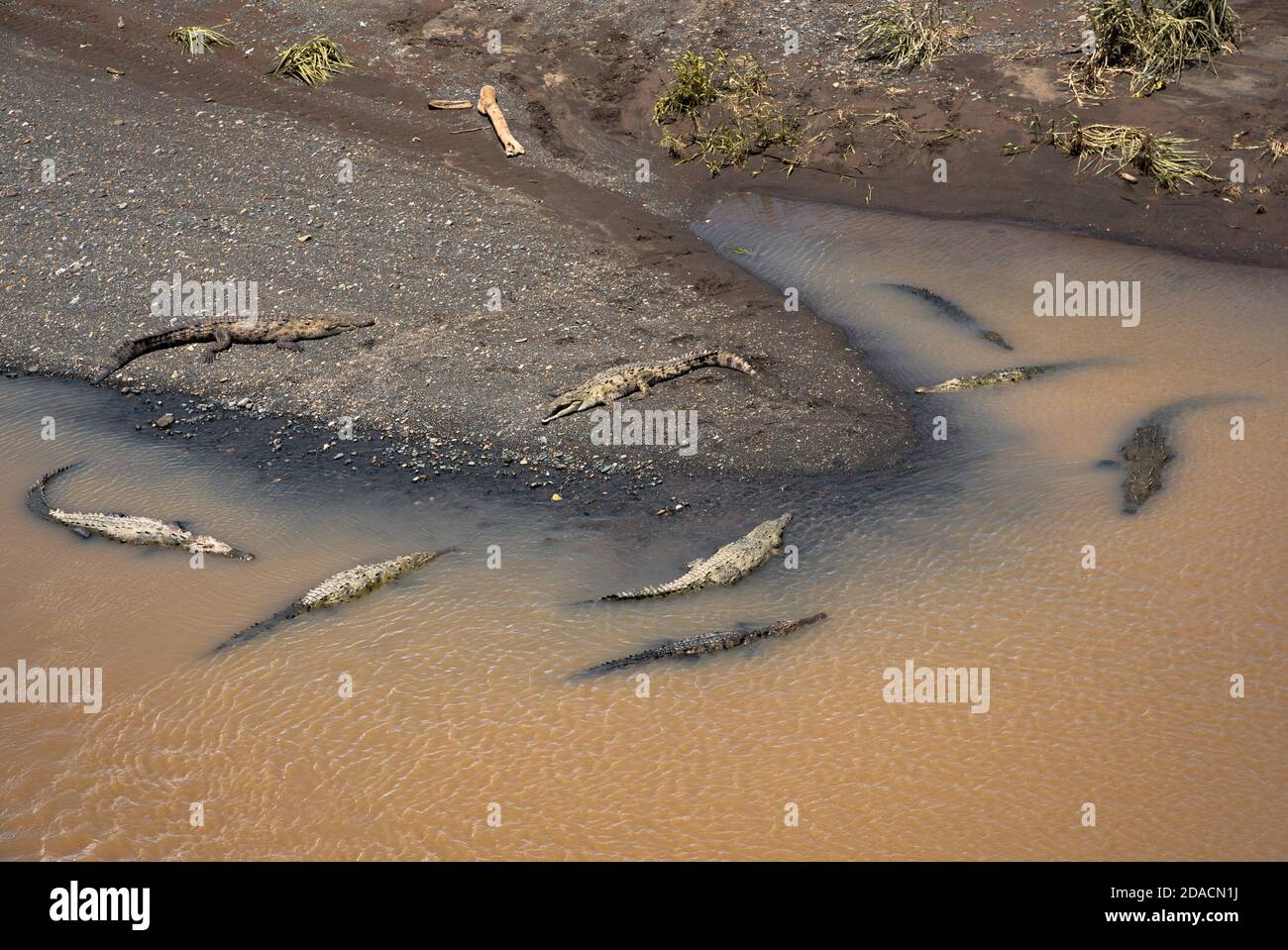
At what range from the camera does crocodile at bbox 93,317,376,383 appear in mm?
11102

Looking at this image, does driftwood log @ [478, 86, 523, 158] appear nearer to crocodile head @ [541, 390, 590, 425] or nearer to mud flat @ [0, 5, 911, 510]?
mud flat @ [0, 5, 911, 510]

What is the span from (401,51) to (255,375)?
7.91 metres

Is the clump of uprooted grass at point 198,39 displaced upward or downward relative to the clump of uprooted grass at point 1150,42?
upward

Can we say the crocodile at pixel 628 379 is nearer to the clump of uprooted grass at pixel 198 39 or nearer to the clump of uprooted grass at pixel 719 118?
the clump of uprooted grass at pixel 719 118

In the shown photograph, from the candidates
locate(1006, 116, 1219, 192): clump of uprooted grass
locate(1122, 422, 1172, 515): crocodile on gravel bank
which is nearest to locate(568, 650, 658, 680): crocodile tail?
locate(1122, 422, 1172, 515): crocodile on gravel bank

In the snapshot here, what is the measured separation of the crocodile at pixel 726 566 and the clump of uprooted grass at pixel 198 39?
13399 mm

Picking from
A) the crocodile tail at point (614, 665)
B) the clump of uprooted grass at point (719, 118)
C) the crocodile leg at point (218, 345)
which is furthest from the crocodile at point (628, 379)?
the clump of uprooted grass at point (719, 118)

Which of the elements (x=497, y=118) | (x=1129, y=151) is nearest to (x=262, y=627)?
(x=497, y=118)

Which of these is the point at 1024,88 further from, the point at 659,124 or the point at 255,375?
the point at 255,375

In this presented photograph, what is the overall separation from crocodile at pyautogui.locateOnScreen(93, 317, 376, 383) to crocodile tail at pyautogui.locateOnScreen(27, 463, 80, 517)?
1687 mm

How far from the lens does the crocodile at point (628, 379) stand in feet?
32.7

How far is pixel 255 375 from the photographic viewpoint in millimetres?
10758

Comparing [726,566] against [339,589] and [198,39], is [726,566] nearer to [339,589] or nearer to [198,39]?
[339,589]

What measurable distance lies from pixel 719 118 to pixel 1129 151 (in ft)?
17.5
